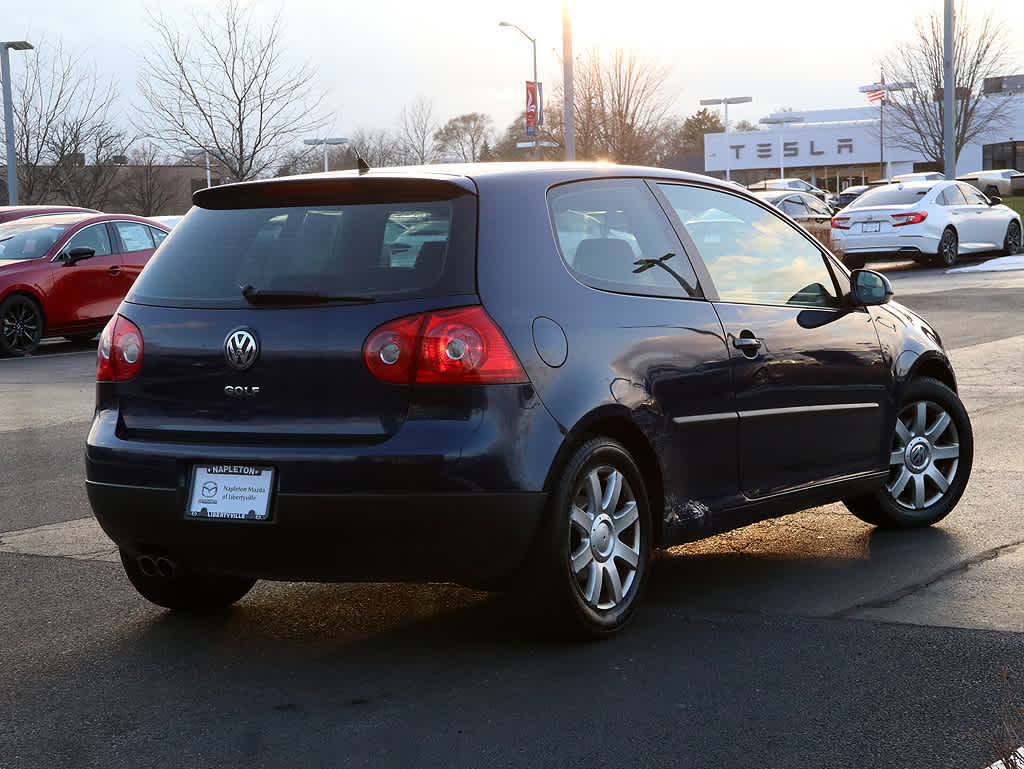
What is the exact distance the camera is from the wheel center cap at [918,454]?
6.73 meters

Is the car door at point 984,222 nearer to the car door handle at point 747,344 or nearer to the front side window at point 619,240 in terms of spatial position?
the car door handle at point 747,344

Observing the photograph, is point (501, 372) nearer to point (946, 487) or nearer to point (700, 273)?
point (700, 273)

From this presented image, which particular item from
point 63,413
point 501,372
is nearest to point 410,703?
point 501,372

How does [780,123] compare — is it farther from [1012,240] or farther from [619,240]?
[619,240]

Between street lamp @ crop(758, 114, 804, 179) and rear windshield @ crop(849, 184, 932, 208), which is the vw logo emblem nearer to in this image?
rear windshield @ crop(849, 184, 932, 208)

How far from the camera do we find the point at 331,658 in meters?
4.88

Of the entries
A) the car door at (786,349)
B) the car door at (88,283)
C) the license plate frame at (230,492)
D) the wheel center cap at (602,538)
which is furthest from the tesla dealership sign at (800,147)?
the license plate frame at (230,492)

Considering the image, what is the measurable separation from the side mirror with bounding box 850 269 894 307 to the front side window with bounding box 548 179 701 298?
1.10m

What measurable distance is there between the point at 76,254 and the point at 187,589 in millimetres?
13315

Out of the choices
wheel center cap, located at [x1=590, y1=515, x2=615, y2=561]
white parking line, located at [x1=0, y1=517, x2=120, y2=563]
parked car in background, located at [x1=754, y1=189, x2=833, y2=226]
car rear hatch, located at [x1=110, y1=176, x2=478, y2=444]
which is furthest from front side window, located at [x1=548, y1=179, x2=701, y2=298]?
parked car in background, located at [x1=754, y1=189, x2=833, y2=226]

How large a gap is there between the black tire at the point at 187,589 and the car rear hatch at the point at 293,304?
2.31 feet

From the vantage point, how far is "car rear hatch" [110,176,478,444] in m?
4.63

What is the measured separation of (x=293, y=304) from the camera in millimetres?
4758

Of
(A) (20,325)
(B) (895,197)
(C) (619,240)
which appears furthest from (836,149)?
(C) (619,240)
